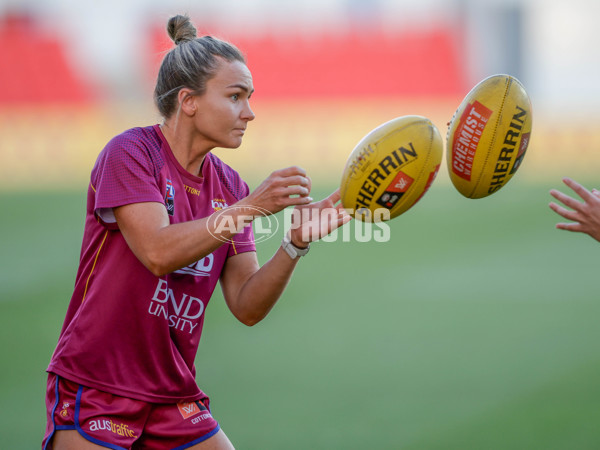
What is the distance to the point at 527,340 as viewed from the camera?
6785mm

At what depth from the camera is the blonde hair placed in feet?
10.5

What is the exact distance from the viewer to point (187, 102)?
10.7 feet

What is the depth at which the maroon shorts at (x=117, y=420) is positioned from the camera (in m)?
2.88

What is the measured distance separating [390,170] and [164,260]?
1.12m

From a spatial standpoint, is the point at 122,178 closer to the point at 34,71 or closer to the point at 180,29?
the point at 180,29

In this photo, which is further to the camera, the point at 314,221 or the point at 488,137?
the point at 488,137

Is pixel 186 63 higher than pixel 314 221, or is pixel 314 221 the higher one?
pixel 186 63

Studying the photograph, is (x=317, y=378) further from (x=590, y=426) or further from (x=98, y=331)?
(x=98, y=331)

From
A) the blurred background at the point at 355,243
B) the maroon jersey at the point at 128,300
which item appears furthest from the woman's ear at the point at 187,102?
the blurred background at the point at 355,243

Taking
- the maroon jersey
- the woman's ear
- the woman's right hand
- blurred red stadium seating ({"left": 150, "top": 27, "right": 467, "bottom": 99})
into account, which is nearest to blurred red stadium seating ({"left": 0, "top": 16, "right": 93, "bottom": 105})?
blurred red stadium seating ({"left": 150, "top": 27, "right": 467, "bottom": 99})

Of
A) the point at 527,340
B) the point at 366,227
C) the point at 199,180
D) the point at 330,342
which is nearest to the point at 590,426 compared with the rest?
the point at 527,340

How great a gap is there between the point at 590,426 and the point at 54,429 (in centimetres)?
360

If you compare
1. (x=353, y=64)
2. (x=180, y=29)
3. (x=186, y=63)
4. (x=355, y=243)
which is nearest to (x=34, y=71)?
(x=353, y=64)

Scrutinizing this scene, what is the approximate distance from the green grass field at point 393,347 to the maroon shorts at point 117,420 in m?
1.73
